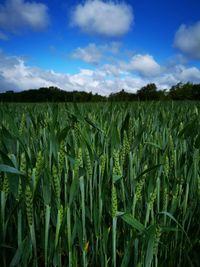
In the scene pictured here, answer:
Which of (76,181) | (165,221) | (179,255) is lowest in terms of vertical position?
(179,255)

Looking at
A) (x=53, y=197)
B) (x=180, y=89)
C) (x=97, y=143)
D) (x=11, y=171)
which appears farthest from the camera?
(x=180, y=89)

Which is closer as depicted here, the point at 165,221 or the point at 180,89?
the point at 165,221

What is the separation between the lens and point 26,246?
62 centimetres

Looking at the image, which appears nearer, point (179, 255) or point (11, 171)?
point (11, 171)

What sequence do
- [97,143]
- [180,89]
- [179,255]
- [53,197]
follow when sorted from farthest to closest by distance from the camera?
[180,89] < [97,143] < [179,255] < [53,197]

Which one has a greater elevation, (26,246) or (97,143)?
(97,143)

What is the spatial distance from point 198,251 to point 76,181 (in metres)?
0.47

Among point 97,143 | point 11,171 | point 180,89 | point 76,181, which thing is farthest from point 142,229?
point 180,89

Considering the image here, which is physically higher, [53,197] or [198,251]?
[53,197]

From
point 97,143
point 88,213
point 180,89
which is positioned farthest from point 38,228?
point 180,89

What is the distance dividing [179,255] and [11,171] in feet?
1.87

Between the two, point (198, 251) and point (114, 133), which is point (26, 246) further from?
point (198, 251)

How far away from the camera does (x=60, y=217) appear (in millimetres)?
626

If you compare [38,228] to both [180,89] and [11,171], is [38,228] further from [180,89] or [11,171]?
[180,89]
